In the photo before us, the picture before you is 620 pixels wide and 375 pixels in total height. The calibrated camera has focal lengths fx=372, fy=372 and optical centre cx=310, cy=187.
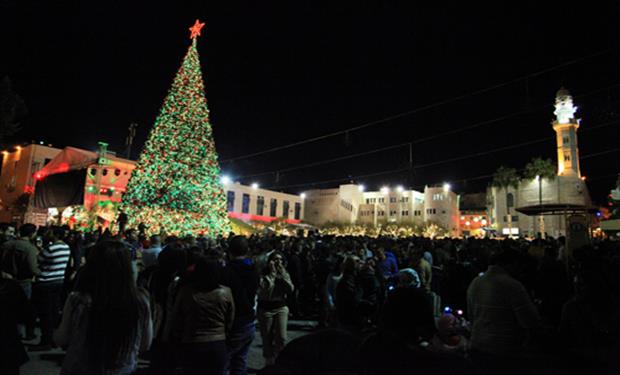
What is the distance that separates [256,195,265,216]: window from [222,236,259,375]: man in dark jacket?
2342 inches

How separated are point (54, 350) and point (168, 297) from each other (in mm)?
3559

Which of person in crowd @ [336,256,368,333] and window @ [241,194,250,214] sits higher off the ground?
window @ [241,194,250,214]

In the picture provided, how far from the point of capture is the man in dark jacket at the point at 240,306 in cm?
418

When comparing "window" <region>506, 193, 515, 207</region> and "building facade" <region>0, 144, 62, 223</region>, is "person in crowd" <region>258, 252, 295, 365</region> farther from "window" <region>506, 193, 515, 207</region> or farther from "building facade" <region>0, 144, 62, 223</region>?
"window" <region>506, 193, 515, 207</region>

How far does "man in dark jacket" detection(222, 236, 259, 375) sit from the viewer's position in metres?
4.18

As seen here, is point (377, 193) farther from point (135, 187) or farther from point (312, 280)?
point (312, 280)

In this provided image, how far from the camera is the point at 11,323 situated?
2.70 metres

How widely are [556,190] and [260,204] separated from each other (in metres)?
49.2

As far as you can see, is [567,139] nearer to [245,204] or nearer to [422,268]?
[245,204]

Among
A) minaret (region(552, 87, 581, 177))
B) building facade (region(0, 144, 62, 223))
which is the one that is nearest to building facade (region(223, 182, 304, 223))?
building facade (region(0, 144, 62, 223))

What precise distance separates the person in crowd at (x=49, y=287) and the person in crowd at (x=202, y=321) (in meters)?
4.12

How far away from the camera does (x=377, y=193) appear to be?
80.6 meters

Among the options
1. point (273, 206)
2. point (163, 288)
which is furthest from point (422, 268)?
point (273, 206)

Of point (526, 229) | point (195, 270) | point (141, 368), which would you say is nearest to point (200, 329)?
point (195, 270)
